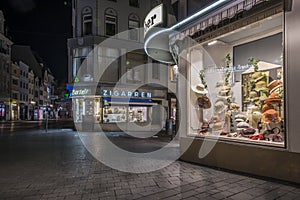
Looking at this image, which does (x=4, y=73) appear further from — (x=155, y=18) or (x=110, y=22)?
(x=155, y=18)

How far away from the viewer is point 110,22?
20703 mm

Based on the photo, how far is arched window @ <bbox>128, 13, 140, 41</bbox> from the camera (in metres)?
21.5

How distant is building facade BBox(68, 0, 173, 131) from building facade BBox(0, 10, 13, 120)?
82.7 feet

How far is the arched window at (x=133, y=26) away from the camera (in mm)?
21547

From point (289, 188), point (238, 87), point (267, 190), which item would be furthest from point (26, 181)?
point (238, 87)

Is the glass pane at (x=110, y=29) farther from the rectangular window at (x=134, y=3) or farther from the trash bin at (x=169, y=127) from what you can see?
the trash bin at (x=169, y=127)

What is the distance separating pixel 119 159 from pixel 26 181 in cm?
288

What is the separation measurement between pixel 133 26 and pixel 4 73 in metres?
29.9

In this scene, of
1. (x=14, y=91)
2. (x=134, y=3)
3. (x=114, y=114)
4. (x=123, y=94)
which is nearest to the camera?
(x=114, y=114)

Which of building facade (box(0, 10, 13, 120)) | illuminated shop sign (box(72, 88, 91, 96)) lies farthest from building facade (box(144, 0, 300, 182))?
building facade (box(0, 10, 13, 120))

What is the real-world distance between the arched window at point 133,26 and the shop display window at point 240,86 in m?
15.4

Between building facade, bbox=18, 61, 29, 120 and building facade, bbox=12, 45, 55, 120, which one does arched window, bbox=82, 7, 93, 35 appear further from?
building facade, bbox=18, 61, 29, 120

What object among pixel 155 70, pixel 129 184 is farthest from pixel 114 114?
pixel 129 184

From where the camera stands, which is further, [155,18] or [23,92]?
[23,92]
